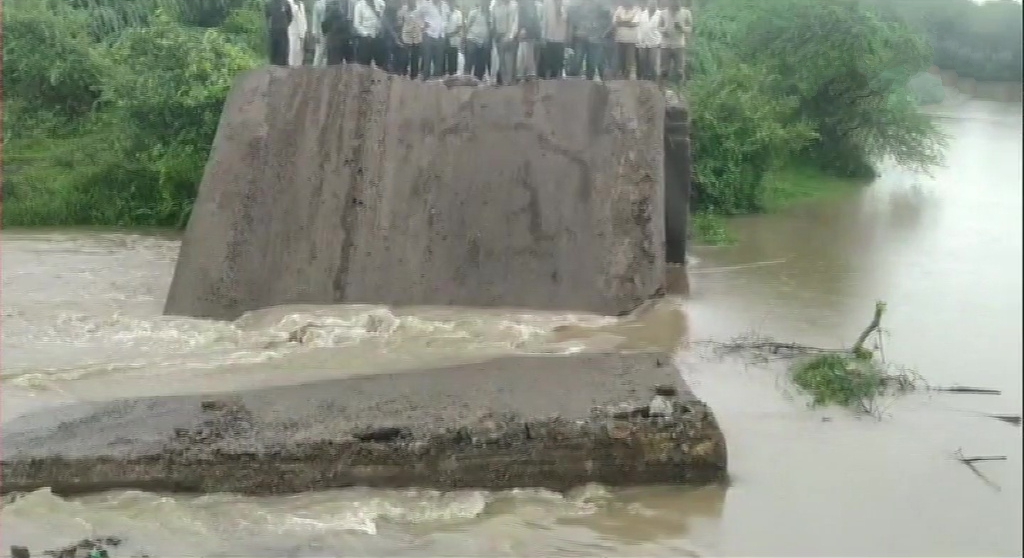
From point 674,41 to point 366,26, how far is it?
3.52 metres

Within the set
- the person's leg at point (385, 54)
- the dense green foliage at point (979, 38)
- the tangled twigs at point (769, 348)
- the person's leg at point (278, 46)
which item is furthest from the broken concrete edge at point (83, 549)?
the person's leg at point (278, 46)

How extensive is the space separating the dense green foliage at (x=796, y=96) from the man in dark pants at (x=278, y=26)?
603 cm

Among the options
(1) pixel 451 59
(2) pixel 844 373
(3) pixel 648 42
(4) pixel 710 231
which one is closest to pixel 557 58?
(3) pixel 648 42

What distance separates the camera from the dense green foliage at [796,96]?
43.2 feet

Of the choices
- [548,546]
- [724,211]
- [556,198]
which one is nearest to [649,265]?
[556,198]

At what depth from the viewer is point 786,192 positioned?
1496cm

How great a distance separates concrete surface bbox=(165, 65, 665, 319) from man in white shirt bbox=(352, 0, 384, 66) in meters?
1.70

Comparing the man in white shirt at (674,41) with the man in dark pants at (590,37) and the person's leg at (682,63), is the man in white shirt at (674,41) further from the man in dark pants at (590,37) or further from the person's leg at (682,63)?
the man in dark pants at (590,37)

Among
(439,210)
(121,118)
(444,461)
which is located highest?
(121,118)

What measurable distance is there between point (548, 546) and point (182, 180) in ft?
29.5

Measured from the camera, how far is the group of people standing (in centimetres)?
954

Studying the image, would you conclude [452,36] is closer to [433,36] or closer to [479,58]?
[433,36]

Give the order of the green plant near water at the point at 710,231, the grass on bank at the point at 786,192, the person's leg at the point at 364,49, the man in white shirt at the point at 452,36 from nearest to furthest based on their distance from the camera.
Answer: the person's leg at the point at 364,49 → the man in white shirt at the point at 452,36 → the green plant near water at the point at 710,231 → the grass on bank at the point at 786,192

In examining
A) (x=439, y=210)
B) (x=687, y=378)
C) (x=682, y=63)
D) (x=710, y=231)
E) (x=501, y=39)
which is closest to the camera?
(x=687, y=378)
